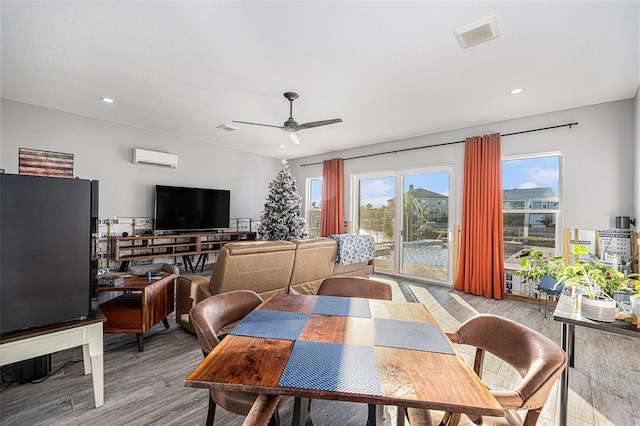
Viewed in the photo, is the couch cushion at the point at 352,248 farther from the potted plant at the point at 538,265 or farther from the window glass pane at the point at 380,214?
the potted plant at the point at 538,265

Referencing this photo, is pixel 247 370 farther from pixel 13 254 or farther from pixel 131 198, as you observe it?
pixel 131 198

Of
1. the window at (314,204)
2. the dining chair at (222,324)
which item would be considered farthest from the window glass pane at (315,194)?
the dining chair at (222,324)

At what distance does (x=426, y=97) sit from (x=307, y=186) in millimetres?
4190

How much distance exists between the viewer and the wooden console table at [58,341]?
4.76 ft

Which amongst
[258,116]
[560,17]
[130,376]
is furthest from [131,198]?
[560,17]

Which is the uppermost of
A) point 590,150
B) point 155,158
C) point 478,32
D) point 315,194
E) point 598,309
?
point 478,32

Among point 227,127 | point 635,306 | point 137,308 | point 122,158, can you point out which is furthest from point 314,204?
point 635,306

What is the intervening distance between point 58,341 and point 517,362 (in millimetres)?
2315

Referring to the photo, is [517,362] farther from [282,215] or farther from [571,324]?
[282,215]

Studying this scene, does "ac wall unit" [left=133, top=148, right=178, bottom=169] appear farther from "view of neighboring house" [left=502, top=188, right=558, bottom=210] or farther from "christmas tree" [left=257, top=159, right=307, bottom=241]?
"view of neighboring house" [left=502, top=188, right=558, bottom=210]

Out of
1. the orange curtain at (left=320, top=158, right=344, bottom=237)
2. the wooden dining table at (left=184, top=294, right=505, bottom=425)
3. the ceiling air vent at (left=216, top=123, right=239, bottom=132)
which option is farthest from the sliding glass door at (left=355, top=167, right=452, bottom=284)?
the wooden dining table at (left=184, top=294, right=505, bottom=425)

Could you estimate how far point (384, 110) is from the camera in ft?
13.0

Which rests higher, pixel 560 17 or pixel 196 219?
pixel 560 17

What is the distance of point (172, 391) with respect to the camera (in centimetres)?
196
